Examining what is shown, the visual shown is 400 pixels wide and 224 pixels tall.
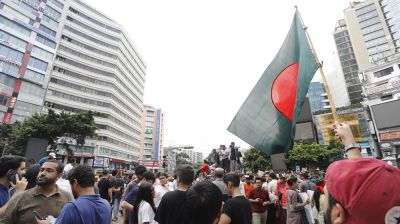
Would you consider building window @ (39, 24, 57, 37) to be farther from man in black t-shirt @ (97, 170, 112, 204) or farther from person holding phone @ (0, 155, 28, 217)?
person holding phone @ (0, 155, 28, 217)

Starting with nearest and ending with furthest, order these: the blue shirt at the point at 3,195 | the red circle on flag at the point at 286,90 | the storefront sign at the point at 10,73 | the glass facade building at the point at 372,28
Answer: the blue shirt at the point at 3,195 → the red circle on flag at the point at 286,90 → the storefront sign at the point at 10,73 → the glass facade building at the point at 372,28

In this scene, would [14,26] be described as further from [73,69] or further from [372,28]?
[372,28]

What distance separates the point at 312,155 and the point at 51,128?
120 ft

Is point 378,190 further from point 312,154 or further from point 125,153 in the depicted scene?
point 125,153

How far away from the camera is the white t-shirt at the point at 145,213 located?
4035 millimetres

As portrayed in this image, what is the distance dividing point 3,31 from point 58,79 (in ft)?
40.3

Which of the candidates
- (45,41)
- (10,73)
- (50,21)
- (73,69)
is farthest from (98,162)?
(50,21)

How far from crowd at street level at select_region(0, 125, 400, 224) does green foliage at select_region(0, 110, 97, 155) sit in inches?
1033

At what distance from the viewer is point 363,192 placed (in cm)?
95

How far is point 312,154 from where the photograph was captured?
38688 mm

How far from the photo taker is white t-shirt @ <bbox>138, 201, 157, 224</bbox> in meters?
4.04

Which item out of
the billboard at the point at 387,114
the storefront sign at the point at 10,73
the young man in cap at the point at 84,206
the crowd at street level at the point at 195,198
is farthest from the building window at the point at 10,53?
the billboard at the point at 387,114

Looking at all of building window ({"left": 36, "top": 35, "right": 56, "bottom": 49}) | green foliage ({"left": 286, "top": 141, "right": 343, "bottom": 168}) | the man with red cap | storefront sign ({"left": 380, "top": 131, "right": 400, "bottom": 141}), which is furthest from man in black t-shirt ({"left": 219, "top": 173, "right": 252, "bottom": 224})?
building window ({"left": 36, "top": 35, "right": 56, "bottom": 49})

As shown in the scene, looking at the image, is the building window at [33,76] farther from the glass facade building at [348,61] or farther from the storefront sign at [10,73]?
the glass facade building at [348,61]
